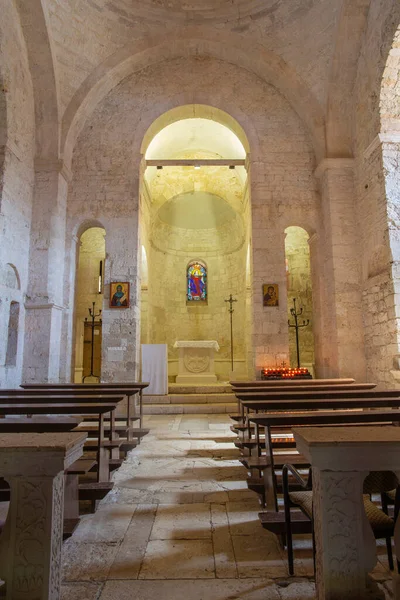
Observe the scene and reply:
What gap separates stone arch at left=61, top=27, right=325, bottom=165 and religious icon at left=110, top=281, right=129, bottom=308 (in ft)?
11.7

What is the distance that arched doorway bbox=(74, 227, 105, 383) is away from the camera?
1470cm

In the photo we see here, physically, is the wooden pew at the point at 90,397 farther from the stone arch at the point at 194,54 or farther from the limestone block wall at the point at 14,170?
the stone arch at the point at 194,54

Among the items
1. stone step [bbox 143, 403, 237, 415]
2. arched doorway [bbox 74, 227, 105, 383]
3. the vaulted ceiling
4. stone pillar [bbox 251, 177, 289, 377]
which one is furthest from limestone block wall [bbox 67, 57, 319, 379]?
arched doorway [bbox 74, 227, 105, 383]

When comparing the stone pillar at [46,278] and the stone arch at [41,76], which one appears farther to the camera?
the stone pillar at [46,278]

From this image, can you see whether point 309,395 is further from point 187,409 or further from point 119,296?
point 119,296

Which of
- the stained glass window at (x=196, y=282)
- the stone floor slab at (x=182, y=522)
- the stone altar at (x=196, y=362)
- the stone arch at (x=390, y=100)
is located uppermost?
the stone arch at (x=390, y=100)

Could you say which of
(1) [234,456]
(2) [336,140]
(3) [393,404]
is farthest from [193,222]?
(3) [393,404]

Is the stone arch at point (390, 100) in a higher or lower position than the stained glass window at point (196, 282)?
higher

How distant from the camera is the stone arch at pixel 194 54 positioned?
10445 millimetres

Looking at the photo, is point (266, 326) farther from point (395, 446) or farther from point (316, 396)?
point (395, 446)

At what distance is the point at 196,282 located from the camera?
16359 mm

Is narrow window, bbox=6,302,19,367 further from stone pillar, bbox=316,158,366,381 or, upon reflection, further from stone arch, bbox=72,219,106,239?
stone pillar, bbox=316,158,366,381

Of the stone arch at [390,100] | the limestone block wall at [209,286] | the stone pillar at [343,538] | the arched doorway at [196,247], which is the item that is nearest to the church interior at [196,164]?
the stone arch at [390,100]

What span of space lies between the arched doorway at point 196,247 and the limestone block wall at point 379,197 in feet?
16.3
